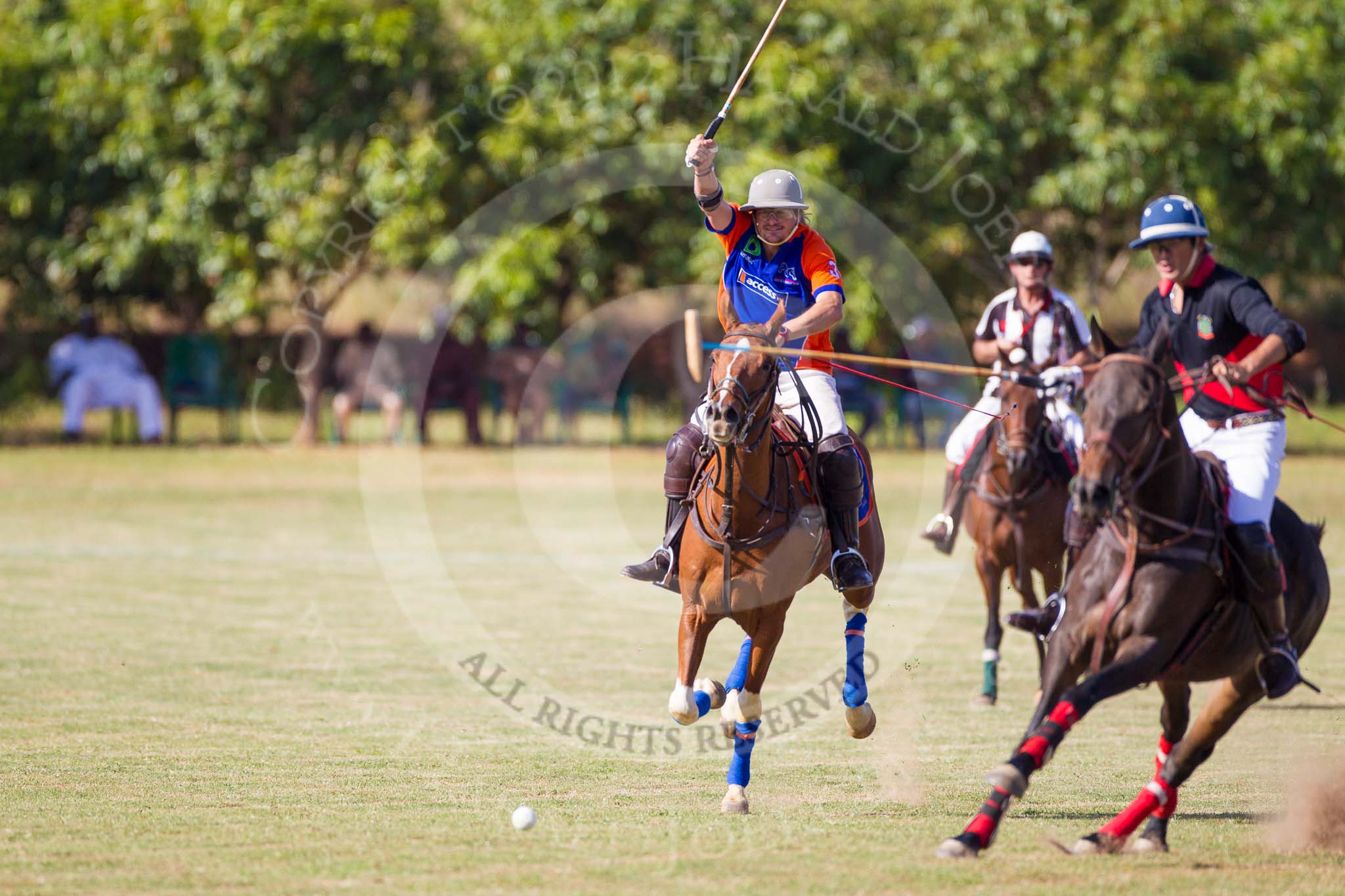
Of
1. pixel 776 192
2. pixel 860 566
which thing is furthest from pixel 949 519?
pixel 776 192

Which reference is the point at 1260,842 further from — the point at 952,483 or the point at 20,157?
the point at 20,157

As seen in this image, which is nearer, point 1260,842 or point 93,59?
point 1260,842

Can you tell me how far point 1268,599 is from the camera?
22.6ft

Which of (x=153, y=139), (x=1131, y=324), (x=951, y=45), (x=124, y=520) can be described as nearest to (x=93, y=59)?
(x=153, y=139)

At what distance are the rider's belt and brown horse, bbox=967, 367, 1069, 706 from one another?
3.21m

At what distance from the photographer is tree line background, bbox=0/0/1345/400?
27.3m

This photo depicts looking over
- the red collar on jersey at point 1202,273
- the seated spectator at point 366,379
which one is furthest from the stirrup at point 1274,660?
the seated spectator at point 366,379

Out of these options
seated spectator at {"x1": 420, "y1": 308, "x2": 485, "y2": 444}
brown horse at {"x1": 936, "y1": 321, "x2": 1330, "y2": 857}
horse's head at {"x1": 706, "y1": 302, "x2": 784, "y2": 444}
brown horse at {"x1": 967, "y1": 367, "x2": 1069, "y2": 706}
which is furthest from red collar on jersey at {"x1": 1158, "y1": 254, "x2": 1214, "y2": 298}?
seated spectator at {"x1": 420, "y1": 308, "x2": 485, "y2": 444}

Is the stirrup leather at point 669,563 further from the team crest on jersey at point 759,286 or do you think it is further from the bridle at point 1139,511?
the bridle at point 1139,511

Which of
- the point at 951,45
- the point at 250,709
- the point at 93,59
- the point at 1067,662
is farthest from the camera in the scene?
the point at 93,59

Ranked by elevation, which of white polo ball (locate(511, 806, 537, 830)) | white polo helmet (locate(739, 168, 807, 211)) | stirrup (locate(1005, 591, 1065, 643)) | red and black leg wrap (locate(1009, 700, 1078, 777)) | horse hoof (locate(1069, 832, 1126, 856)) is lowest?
white polo ball (locate(511, 806, 537, 830))

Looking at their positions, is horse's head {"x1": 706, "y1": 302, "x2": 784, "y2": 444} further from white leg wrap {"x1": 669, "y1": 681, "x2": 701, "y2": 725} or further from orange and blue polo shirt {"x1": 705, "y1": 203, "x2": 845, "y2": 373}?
white leg wrap {"x1": 669, "y1": 681, "x2": 701, "y2": 725}

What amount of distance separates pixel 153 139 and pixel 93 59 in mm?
2032

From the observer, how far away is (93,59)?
29.7 meters
